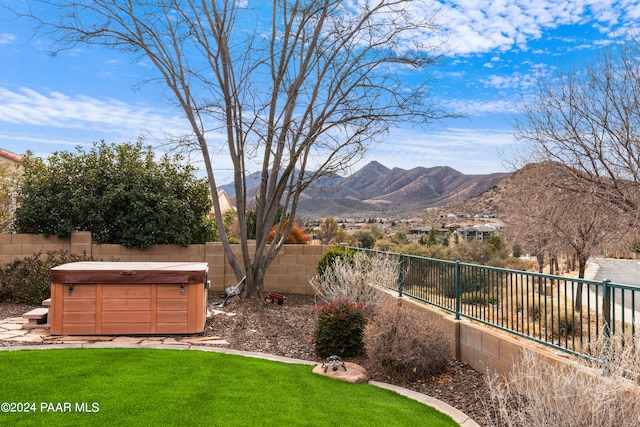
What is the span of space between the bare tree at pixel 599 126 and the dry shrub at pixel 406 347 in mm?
7341

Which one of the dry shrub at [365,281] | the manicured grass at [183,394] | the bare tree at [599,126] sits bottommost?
the manicured grass at [183,394]

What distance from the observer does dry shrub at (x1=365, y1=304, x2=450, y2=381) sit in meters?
6.06

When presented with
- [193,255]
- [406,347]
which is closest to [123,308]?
[406,347]

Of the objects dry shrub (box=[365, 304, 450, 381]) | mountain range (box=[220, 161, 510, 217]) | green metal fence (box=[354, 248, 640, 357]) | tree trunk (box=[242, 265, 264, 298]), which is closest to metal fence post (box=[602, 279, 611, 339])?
green metal fence (box=[354, 248, 640, 357])

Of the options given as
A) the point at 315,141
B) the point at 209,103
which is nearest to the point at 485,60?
the point at 315,141

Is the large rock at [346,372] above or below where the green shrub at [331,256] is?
below

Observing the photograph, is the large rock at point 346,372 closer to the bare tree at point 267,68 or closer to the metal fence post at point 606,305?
the metal fence post at point 606,305

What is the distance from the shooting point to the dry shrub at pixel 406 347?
6.06 m

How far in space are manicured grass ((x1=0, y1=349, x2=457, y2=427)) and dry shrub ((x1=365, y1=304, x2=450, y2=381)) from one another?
1.65 ft

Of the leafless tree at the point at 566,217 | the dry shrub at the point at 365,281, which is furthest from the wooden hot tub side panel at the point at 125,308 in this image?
the leafless tree at the point at 566,217

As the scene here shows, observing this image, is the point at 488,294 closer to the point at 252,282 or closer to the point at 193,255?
the point at 252,282

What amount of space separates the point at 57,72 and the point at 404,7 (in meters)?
8.62

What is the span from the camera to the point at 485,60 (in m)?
17.7

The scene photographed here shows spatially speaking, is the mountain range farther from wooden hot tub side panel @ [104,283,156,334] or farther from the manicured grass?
the manicured grass
